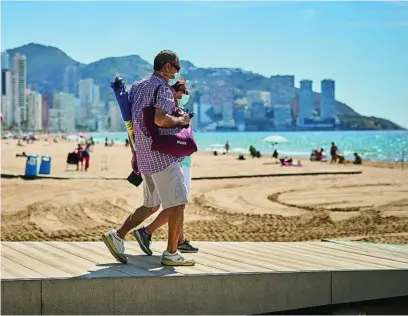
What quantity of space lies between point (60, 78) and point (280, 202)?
187395 millimetres

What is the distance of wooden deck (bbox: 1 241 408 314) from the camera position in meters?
Answer: 3.94

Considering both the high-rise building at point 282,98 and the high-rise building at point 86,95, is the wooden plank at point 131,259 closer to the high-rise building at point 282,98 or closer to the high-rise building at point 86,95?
the high-rise building at point 282,98

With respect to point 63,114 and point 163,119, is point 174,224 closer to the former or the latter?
point 163,119

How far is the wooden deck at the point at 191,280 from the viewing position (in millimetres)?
Answer: 3941

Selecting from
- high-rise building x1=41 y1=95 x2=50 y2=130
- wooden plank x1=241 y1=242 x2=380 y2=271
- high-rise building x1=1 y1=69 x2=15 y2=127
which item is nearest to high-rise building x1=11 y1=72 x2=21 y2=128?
high-rise building x1=1 y1=69 x2=15 y2=127

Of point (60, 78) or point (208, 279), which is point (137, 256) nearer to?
point (208, 279)

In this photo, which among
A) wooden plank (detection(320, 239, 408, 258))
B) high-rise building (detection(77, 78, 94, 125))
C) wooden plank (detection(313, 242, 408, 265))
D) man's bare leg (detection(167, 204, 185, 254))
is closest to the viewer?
man's bare leg (detection(167, 204, 185, 254))

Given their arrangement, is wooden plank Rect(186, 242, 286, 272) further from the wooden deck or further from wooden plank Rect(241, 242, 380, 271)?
wooden plank Rect(241, 242, 380, 271)

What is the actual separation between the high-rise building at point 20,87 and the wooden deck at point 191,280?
153m

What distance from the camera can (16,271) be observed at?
4152mm

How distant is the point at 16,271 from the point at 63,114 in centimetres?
16764

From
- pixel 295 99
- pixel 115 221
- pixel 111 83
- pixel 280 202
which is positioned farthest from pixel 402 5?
pixel 295 99

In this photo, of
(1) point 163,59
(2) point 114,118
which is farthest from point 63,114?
(1) point 163,59

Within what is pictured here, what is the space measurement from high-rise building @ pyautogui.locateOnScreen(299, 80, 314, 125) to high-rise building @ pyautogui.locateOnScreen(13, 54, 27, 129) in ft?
204
